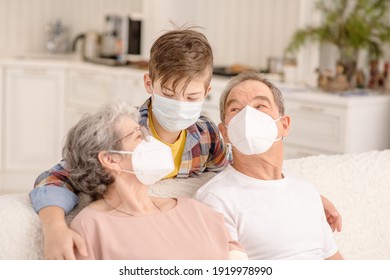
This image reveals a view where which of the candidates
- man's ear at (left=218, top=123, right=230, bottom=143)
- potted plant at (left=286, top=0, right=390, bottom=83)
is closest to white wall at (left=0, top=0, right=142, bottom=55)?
potted plant at (left=286, top=0, right=390, bottom=83)

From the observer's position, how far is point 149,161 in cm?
183

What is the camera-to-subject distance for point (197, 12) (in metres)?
5.40

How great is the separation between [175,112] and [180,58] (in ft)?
0.47

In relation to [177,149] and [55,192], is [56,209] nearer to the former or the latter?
[55,192]

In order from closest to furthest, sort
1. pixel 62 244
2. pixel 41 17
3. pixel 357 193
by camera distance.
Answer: pixel 62 244 < pixel 357 193 < pixel 41 17

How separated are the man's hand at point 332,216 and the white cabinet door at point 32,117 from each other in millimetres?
3487

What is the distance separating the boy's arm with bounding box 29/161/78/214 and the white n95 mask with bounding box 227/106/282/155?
1.50 feet

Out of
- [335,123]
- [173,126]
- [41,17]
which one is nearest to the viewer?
[173,126]

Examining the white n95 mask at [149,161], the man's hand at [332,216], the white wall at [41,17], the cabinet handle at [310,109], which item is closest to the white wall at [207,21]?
the white wall at [41,17]

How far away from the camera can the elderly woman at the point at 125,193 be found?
5.77ft

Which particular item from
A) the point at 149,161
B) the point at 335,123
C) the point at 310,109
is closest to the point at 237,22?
the point at 310,109

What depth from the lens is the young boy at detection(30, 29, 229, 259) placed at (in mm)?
1781

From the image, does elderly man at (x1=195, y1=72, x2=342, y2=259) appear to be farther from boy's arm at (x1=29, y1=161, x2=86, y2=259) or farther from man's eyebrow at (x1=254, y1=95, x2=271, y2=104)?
boy's arm at (x1=29, y1=161, x2=86, y2=259)

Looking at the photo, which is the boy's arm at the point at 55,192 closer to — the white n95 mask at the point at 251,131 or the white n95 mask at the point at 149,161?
the white n95 mask at the point at 149,161
